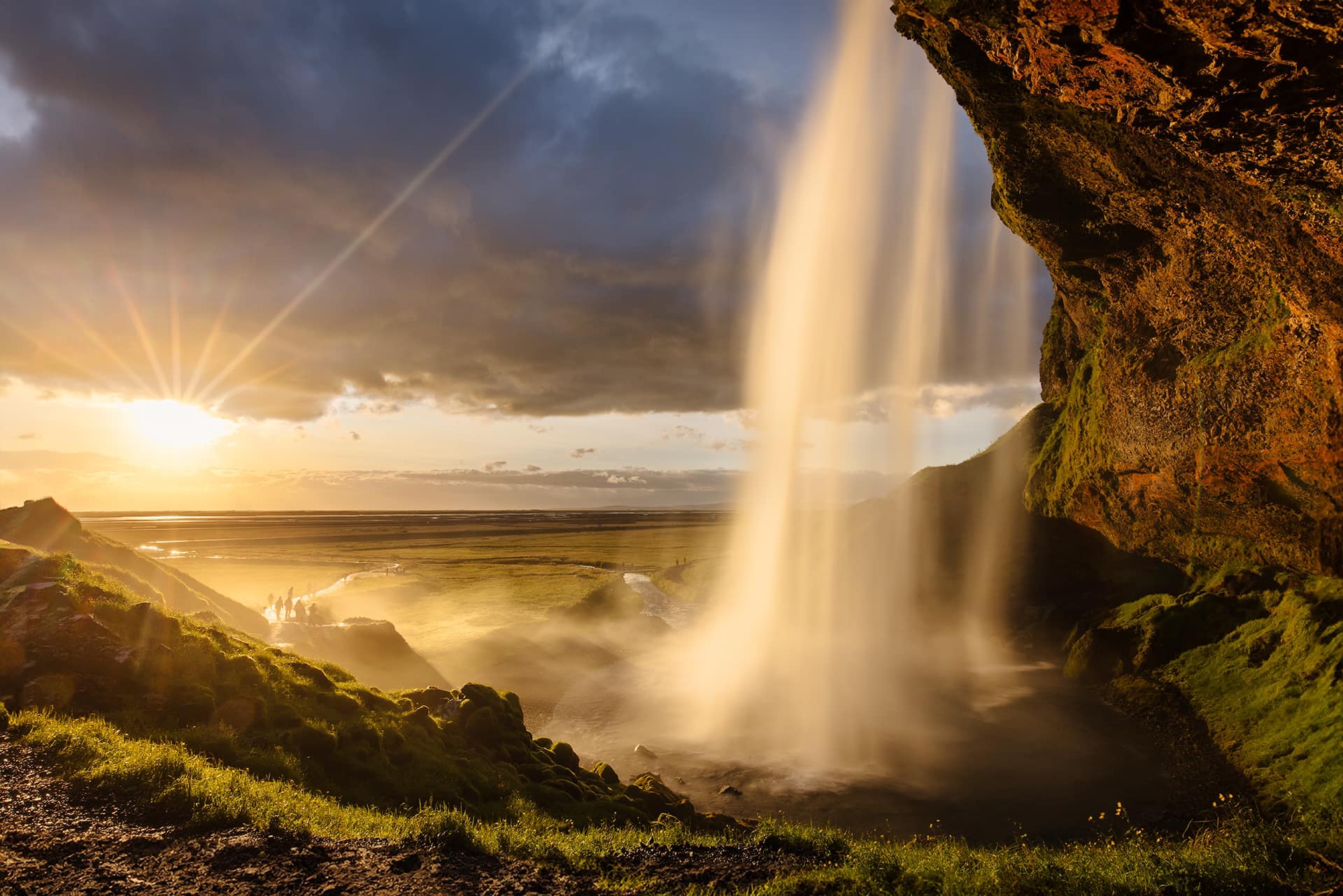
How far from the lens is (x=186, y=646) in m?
16.0

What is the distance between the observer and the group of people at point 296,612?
40812mm

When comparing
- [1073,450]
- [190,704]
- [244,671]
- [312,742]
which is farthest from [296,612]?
[1073,450]

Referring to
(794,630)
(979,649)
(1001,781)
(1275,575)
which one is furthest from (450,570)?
(1275,575)

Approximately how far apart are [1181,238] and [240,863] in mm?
39464

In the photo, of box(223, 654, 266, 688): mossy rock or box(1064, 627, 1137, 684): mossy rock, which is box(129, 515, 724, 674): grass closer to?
box(223, 654, 266, 688): mossy rock

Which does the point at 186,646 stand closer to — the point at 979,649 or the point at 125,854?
the point at 125,854

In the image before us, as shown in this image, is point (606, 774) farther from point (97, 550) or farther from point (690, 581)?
point (690, 581)

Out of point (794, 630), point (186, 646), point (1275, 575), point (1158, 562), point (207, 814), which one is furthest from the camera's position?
point (794, 630)

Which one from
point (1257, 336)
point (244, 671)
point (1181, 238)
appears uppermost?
point (1181, 238)

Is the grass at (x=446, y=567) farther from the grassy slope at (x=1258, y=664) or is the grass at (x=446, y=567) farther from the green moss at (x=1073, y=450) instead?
the green moss at (x=1073, y=450)

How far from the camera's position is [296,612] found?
43969mm

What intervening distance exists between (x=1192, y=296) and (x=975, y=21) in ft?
74.3

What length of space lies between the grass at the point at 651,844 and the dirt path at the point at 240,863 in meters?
0.38

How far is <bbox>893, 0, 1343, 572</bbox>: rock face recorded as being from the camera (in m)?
12.8
